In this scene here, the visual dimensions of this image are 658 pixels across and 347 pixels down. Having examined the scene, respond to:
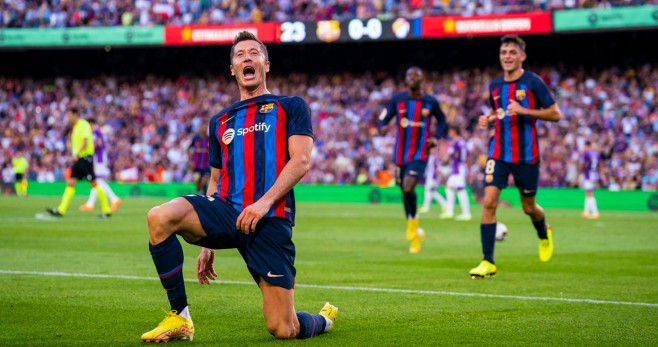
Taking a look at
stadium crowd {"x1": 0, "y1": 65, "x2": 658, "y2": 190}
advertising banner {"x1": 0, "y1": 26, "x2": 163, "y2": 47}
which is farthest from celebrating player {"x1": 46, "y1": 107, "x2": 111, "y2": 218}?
advertising banner {"x1": 0, "y1": 26, "x2": 163, "y2": 47}

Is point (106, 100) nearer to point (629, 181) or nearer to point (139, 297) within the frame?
point (629, 181)

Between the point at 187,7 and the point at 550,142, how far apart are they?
1828cm

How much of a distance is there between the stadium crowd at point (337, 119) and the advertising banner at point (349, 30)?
2991mm

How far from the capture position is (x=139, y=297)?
23.1 ft

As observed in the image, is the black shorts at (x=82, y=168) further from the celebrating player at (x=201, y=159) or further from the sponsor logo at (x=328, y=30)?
the sponsor logo at (x=328, y=30)

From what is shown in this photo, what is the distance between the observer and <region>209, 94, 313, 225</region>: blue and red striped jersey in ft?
16.5

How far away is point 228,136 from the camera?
515cm

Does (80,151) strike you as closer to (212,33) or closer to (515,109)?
(515,109)

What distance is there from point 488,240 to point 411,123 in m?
3.72

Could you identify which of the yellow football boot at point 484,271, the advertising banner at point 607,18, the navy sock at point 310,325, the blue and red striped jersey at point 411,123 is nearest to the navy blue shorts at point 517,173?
the yellow football boot at point 484,271

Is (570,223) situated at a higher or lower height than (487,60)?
lower

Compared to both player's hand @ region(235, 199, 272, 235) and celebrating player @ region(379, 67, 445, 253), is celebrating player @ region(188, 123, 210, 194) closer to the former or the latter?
celebrating player @ region(379, 67, 445, 253)

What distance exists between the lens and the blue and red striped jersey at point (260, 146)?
5035 millimetres

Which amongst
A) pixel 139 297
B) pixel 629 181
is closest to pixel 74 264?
pixel 139 297
